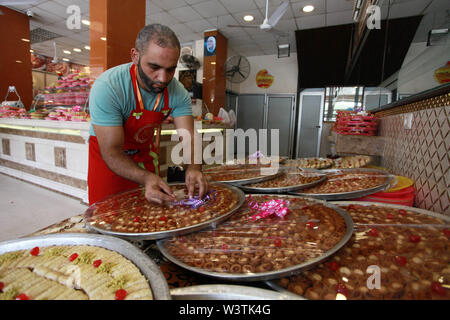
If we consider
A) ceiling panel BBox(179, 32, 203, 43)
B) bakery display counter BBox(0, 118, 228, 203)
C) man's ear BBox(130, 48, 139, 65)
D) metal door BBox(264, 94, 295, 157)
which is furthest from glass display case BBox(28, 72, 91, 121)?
metal door BBox(264, 94, 295, 157)

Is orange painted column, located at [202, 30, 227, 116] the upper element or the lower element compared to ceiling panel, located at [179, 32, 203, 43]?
lower

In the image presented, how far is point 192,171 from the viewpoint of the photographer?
134 cm

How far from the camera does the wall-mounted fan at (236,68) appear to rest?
6.59 m

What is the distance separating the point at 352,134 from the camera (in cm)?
243

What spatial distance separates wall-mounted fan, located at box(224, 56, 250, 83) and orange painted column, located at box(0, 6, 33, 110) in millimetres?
5228

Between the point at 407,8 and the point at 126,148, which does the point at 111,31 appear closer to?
the point at 126,148

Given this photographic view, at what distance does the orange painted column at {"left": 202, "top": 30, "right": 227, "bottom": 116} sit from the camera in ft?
23.3

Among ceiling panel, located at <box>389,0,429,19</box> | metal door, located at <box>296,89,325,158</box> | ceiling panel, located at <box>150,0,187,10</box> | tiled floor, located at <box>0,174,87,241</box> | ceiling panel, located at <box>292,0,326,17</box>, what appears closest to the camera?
tiled floor, located at <box>0,174,87,241</box>

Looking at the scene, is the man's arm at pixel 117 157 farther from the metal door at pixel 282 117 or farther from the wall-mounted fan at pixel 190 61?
the metal door at pixel 282 117

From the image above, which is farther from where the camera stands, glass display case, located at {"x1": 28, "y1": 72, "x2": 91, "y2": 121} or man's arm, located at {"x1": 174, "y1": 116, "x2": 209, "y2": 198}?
glass display case, located at {"x1": 28, "y1": 72, "x2": 91, "y2": 121}

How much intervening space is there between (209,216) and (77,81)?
4311mm

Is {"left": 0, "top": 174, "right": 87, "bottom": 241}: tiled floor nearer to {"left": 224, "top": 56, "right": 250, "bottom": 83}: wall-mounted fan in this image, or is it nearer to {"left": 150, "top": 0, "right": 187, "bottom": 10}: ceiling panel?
{"left": 150, "top": 0, "right": 187, "bottom": 10}: ceiling panel

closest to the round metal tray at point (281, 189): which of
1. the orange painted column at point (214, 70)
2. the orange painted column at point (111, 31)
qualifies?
the orange painted column at point (111, 31)

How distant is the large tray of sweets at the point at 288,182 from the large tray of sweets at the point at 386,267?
1.45ft
